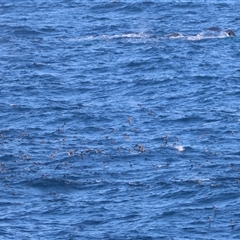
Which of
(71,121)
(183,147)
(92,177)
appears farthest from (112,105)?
(92,177)

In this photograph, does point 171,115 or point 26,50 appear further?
point 26,50

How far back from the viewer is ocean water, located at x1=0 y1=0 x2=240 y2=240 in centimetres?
4388

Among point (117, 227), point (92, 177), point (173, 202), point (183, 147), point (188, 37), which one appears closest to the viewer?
point (117, 227)

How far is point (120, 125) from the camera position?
2286 inches

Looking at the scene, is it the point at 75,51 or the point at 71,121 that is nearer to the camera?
the point at 71,121

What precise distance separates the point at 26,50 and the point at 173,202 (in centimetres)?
3554

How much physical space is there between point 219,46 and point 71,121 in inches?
917

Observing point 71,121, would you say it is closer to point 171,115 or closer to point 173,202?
point 171,115

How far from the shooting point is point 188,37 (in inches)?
3191

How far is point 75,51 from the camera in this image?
3051 inches

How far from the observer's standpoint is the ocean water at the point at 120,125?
43875mm

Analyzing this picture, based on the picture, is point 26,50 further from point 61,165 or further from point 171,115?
point 61,165

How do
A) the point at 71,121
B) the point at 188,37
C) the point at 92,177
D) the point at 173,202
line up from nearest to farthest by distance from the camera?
the point at 173,202, the point at 92,177, the point at 71,121, the point at 188,37

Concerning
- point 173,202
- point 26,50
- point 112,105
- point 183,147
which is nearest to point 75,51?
point 26,50
